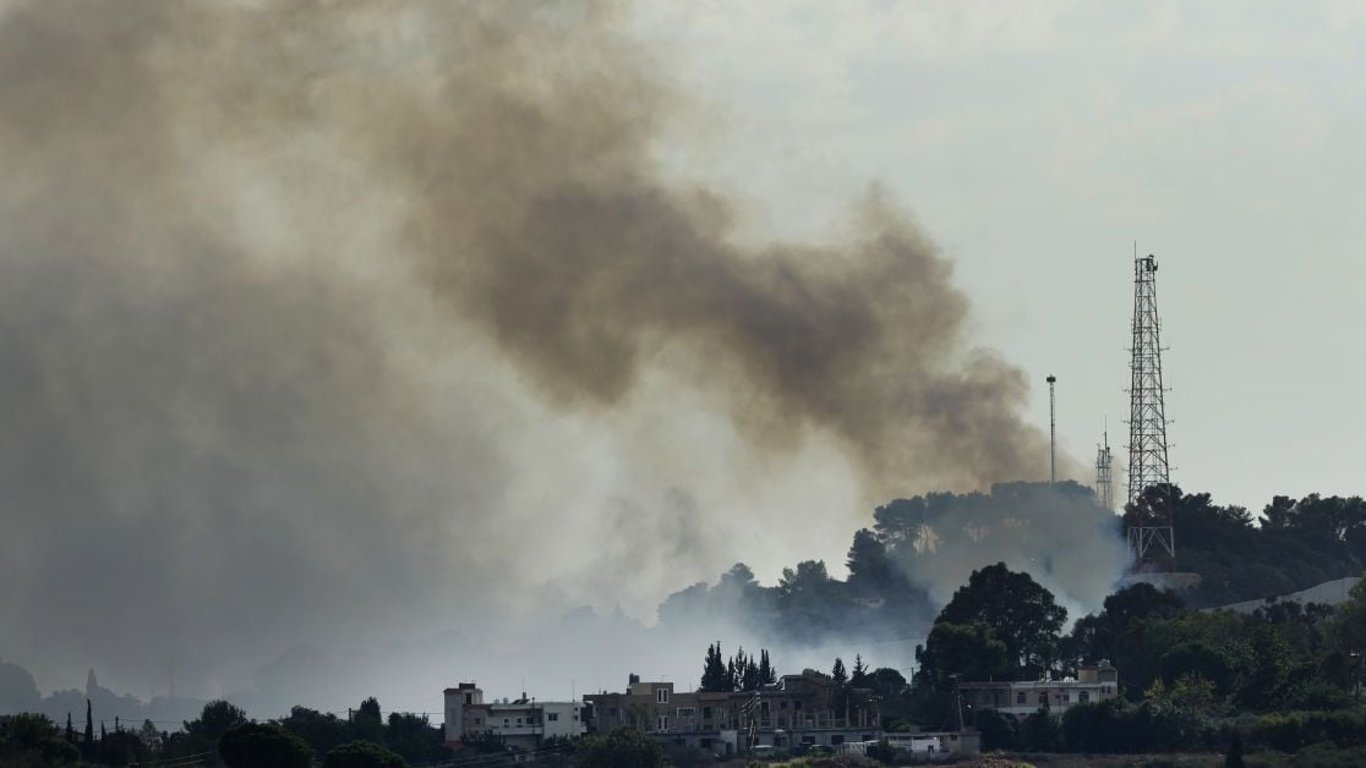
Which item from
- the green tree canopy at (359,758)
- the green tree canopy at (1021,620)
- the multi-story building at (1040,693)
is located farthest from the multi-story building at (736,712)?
the green tree canopy at (359,758)

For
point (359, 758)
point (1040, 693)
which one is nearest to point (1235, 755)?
point (1040, 693)

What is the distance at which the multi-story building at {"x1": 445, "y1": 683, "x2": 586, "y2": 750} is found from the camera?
185 metres

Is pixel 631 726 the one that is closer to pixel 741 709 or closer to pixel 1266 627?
pixel 741 709

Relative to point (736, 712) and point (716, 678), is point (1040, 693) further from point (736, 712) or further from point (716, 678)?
point (716, 678)

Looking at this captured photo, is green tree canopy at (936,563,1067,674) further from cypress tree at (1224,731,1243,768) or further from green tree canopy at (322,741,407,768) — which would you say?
green tree canopy at (322,741,407,768)

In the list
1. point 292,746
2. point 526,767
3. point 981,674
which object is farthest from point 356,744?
point 981,674

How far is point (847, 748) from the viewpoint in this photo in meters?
169

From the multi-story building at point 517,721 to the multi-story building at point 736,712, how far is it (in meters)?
1.87

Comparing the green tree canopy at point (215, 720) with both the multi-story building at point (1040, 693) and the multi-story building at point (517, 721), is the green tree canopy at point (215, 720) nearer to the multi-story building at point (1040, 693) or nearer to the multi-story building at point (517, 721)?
the multi-story building at point (517, 721)

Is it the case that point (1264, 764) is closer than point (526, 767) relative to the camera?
Yes

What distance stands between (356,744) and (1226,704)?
61525 millimetres

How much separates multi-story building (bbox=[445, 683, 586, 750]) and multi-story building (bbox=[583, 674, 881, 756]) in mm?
1871

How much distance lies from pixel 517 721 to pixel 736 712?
15.9m

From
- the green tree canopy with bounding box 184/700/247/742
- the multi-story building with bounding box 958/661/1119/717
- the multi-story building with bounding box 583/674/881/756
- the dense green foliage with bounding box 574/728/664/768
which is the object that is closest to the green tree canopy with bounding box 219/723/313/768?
the dense green foliage with bounding box 574/728/664/768
